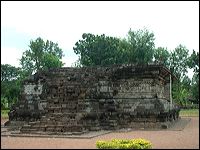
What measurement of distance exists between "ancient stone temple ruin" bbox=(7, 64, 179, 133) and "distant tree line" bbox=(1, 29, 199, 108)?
16845 mm

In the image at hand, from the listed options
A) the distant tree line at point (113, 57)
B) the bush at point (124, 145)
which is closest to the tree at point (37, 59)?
the distant tree line at point (113, 57)

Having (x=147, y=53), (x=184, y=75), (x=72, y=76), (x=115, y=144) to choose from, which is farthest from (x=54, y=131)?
(x=184, y=75)

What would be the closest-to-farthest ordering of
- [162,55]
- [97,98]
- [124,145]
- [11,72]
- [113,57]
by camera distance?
[124,145] → [97,98] → [113,57] → [162,55] → [11,72]

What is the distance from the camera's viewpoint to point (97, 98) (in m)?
18.8

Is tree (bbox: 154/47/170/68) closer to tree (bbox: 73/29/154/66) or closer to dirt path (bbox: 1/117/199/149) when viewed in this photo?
tree (bbox: 73/29/154/66)

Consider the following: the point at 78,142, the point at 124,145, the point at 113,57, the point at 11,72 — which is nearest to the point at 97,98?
the point at 78,142

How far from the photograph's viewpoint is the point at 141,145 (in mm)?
8961

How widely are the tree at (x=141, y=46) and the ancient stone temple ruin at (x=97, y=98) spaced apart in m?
24.0

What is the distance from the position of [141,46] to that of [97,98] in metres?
30.0

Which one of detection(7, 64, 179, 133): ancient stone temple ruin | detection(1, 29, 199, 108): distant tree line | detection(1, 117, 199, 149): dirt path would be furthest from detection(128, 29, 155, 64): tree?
detection(1, 117, 199, 149): dirt path

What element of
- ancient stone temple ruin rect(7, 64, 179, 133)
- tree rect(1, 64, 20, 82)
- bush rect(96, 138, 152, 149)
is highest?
tree rect(1, 64, 20, 82)

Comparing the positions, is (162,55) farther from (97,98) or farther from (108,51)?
(97,98)

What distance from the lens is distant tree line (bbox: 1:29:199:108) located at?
44.0 m

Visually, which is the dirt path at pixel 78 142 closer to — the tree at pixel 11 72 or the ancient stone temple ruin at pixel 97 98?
the ancient stone temple ruin at pixel 97 98
